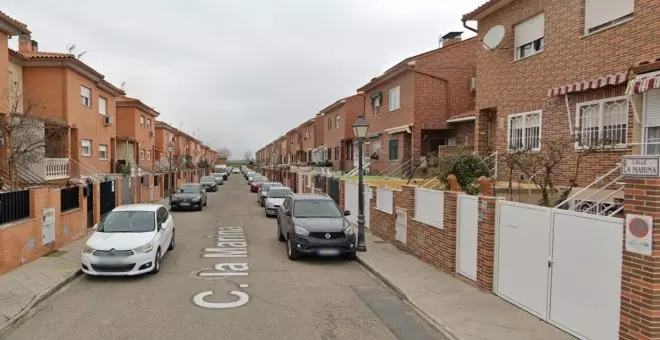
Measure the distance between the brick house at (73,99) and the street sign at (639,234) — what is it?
18757 mm

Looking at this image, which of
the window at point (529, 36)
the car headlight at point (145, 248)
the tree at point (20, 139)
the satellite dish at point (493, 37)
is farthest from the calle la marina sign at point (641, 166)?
the tree at point (20, 139)

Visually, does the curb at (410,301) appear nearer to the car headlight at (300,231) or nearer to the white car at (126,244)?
the car headlight at (300,231)

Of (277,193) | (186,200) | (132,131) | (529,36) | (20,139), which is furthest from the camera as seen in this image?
(132,131)

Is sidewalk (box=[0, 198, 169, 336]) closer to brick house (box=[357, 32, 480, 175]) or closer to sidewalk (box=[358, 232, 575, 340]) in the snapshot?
sidewalk (box=[358, 232, 575, 340])

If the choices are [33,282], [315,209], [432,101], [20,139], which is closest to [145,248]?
[33,282]

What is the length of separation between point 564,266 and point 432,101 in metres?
14.3

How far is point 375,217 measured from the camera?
50.8 ft

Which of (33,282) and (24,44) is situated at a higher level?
(24,44)

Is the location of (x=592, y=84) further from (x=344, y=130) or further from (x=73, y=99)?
(x=344, y=130)

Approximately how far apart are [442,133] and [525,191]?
30.3ft

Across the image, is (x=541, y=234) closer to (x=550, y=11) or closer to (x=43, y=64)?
(x=550, y=11)

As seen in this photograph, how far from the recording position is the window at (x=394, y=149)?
2137cm

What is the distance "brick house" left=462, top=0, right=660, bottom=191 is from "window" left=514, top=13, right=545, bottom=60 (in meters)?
0.03

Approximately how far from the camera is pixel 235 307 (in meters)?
7.20
